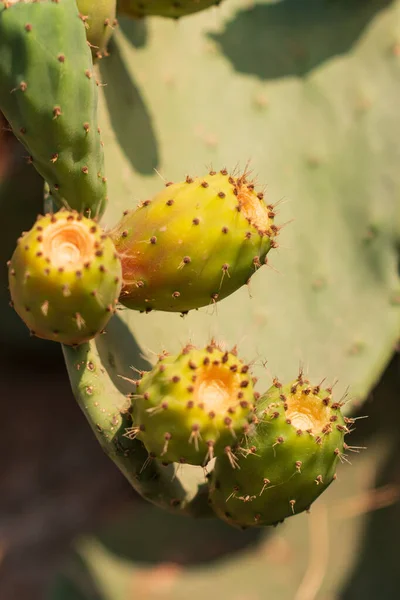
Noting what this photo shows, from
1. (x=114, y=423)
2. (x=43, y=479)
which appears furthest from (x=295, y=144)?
(x=43, y=479)

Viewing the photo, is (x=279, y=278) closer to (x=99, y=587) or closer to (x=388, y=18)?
(x=388, y=18)

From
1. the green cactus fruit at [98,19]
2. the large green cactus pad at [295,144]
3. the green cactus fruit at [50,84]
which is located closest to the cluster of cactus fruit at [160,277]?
the green cactus fruit at [50,84]

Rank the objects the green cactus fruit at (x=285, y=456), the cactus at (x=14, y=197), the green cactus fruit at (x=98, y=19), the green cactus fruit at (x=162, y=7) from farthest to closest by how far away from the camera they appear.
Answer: the cactus at (x=14, y=197) → the green cactus fruit at (x=162, y=7) → the green cactus fruit at (x=98, y=19) → the green cactus fruit at (x=285, y=456)

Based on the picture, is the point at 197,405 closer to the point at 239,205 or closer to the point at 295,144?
the point at 239,205

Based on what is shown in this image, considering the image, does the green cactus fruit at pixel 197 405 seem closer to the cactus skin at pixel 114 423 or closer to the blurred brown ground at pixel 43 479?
the cactus skin at pixel 114 423

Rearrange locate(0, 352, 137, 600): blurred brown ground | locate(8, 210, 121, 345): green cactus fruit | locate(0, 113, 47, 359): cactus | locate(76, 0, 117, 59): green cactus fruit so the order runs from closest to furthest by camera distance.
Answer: locate(8, 210, 121, 345): green cactus fruit < locate(76, 0, 117, 59): green cactus fruit < locate(0, 113, 47, 359): cactus < locate(0, 352, 137, 600): blurred brown ground

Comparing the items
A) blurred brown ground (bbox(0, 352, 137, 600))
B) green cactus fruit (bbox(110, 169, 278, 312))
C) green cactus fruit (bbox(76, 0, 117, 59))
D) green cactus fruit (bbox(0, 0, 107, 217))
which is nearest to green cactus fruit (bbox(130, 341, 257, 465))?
green cactus fruit (bbox(110, 169, 278, 312))

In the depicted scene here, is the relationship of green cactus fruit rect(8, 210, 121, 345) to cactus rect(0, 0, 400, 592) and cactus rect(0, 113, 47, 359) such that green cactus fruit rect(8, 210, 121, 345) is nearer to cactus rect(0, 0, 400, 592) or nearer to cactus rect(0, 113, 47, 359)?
cactus rect(0, 0, 400, 592)
